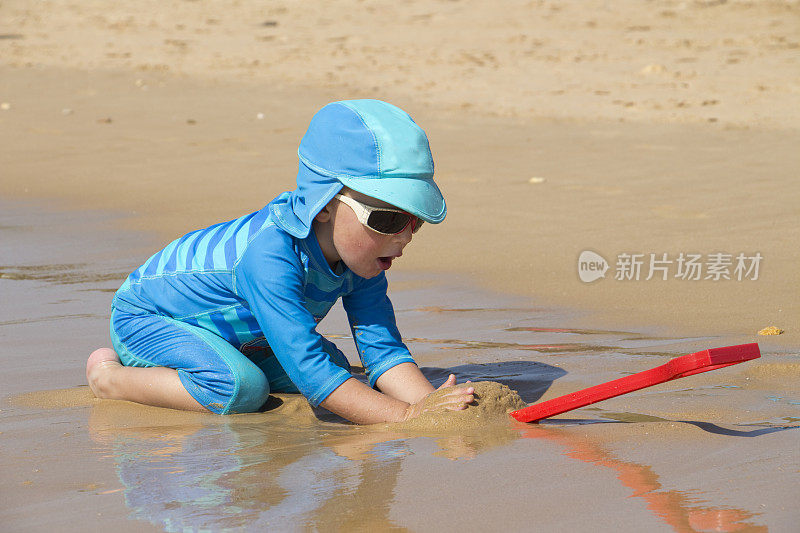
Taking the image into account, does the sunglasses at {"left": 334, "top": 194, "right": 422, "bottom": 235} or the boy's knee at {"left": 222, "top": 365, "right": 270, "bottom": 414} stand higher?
the sunglasses at {"left": 334, "top": 194, "right": 422, "bottom": 235}

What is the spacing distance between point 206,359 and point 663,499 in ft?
4.15

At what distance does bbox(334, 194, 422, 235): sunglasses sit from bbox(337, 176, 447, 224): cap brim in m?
0.06

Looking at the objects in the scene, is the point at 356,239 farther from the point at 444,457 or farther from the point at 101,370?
the point at 101,370

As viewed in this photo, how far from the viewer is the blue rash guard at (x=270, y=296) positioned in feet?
8.21

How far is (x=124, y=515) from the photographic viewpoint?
Result: 74.3 inches

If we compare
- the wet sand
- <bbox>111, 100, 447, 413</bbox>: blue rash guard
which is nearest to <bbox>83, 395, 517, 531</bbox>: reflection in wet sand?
the wet sand

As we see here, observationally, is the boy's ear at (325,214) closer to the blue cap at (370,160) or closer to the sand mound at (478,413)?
the blue cap at (370,160)

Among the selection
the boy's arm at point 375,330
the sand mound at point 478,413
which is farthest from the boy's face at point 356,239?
the sand mound at point 478,413

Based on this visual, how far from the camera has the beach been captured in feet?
6.51

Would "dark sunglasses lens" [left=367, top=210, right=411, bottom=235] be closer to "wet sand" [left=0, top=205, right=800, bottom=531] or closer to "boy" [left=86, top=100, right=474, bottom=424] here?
"boy" [left=86, top=100, right=474, bottom=424]

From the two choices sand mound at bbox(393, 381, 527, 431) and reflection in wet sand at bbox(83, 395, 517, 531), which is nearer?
reflection in wet sand at bbox(83, 395, 517, 531)

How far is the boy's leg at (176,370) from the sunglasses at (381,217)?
1.68 feet

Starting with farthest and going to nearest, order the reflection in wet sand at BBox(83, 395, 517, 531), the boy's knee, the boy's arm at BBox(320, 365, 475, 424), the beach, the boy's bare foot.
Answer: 1. the boy's bare foot
2. the boy's knee
3. the boy's arm at BBox(320, 365, 475, 424)
4. the beach
5. the reflection in wet sand at BBox(83, 395, 517, 531)

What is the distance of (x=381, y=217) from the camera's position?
245 centimetres
